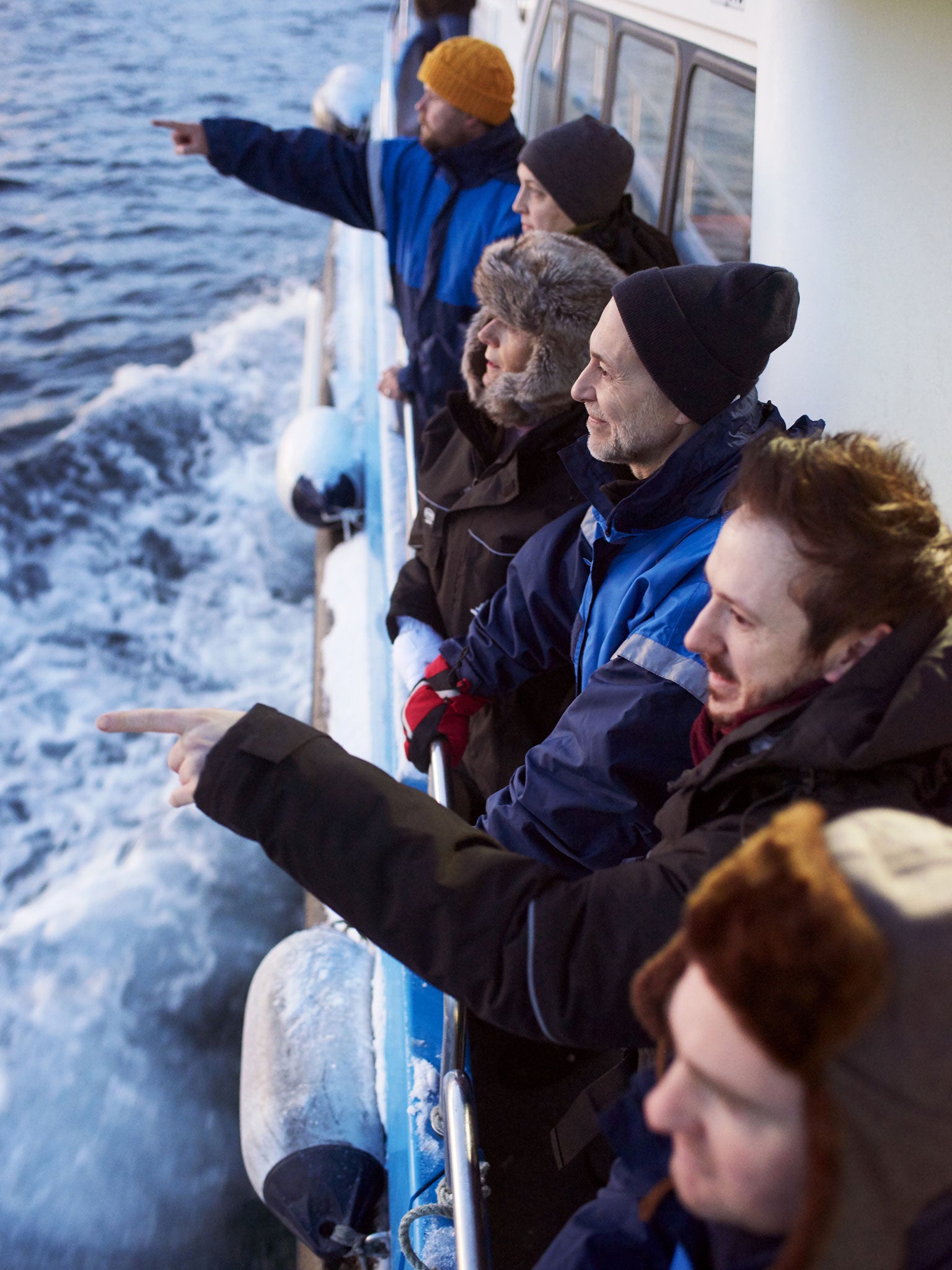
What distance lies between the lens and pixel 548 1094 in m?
1.71

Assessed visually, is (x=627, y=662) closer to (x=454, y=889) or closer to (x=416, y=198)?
(x=454, y=889)

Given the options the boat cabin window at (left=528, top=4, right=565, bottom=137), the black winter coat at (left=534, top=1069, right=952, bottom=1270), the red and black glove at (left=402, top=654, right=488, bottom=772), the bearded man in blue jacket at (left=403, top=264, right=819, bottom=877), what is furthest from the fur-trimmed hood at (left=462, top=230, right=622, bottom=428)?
the boat cabin window at (left=528, top=4, right=565, bottom=137)

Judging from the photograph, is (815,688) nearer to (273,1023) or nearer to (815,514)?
(815,514)

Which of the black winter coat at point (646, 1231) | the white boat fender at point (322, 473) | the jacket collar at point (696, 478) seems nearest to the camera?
the black winter coat at point (646, 1231)

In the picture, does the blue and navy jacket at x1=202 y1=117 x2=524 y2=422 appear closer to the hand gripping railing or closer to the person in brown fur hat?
the hand gripping railing

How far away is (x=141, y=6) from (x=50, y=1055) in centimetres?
2089

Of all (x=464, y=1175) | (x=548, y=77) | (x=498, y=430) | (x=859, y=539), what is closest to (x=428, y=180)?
(x=498, y=430)

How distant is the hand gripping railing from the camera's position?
48.4 inches

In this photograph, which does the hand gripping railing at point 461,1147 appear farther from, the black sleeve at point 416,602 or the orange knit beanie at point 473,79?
the orange knit beanie at point 473,79

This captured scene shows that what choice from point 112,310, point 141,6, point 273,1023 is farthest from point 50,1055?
point 141,6

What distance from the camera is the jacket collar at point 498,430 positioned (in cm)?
194

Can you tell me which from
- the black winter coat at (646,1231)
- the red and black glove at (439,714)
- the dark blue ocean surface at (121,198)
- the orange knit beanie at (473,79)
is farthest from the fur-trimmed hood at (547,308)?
the dark blue ocean surface at (121,198)

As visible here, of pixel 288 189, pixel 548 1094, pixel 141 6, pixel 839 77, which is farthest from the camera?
pixel 141 6

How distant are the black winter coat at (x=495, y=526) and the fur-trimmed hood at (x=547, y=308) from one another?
66 millimetres
